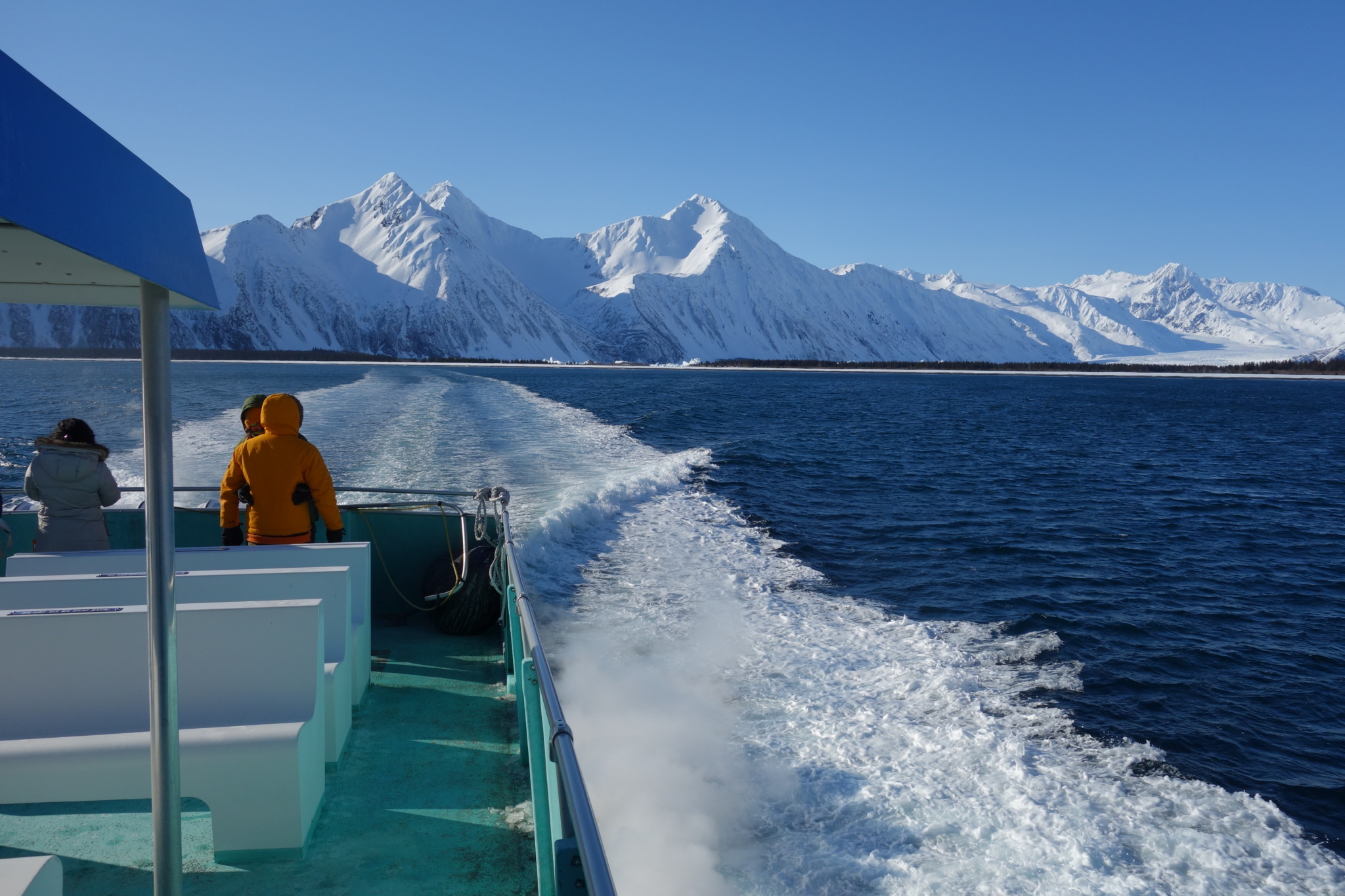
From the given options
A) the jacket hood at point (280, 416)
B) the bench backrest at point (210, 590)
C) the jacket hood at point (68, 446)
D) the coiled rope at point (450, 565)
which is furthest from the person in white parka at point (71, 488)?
the coiled rope at point (450, 565)

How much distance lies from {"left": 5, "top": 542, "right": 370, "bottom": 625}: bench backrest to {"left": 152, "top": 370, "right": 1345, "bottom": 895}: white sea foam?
1.98 meters

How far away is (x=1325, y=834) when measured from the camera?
5508 mm

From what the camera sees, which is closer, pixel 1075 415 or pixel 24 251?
pixel 24 251

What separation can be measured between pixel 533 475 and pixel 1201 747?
12.0 metres

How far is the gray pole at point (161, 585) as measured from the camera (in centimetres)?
153

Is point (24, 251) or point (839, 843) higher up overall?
point (24, 251)

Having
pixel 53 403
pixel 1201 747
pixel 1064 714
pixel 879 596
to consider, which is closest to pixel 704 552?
pixel 879 596

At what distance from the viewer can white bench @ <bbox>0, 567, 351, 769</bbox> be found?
3414mm

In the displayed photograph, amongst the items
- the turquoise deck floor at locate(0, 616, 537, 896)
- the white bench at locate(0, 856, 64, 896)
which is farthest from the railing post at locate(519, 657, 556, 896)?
the white bench at locate(0, 856, 64, 896)

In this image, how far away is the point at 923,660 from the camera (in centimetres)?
759

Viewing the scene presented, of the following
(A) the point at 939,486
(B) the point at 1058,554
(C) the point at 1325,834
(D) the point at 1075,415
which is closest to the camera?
(C) the point at 1325,834

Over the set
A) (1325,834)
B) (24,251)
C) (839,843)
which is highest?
(24,251)

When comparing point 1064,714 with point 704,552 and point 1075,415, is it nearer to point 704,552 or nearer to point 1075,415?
point 704,552

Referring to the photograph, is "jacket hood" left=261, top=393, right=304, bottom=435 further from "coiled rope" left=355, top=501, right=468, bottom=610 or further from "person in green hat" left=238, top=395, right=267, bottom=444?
"coiled rope" left=355, top=501, right=468, bottom=610
